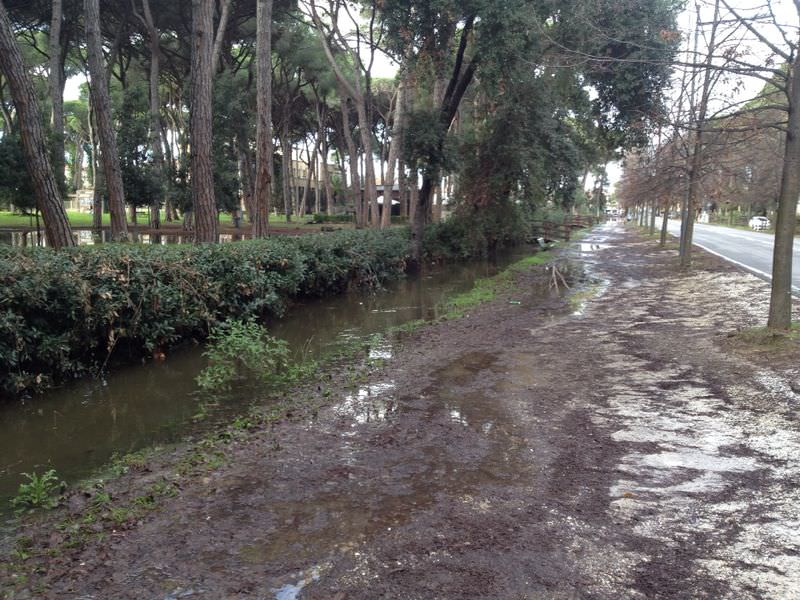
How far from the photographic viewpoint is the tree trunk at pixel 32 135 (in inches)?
385

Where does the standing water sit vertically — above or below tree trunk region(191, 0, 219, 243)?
below

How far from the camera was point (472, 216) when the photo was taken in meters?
26.5

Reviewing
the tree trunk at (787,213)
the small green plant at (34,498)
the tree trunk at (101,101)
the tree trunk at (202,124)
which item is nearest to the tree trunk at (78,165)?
the tree trunk at (101,101)

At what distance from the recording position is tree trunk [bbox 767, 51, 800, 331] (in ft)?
25.0

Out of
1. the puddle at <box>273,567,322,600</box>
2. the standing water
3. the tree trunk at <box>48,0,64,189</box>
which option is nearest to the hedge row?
the standing water

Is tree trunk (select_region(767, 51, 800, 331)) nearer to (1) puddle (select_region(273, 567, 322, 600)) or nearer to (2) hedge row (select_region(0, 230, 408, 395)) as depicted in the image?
(1) puddle (select_region(273, 567, 322, 600))

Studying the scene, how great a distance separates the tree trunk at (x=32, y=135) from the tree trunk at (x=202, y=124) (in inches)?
118

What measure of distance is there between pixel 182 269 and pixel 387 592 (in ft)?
23.5

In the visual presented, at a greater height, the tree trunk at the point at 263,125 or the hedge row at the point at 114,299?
the tree trunk at the point at 263,125

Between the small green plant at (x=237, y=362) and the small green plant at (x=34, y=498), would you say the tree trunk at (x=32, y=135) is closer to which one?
the small green plant at (x=237, y=362)

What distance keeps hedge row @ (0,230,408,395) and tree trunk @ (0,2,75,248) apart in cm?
221

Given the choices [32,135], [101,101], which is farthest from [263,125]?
[32,135]

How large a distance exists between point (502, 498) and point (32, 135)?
990 cm

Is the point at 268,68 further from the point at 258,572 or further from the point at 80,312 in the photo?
the point at 258,572
